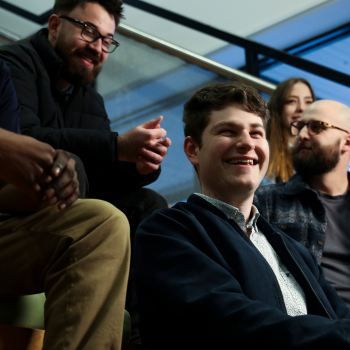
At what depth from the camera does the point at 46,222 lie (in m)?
0.97

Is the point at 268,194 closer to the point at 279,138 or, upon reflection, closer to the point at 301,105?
the point at 279,138

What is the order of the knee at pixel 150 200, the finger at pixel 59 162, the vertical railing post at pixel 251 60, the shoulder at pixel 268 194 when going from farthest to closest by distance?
1. the vertical railing post at pixel 251 60
2. the shoulder at pixel 268 194
3. the knee at pixel 150 200
4. the finger at pixel 59 162

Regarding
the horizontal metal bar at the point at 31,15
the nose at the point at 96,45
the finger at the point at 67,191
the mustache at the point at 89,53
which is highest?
the horizontal metal bar at the point at 31,15

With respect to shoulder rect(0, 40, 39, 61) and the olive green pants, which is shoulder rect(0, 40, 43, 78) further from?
the olive green pants

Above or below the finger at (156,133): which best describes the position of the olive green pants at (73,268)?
below

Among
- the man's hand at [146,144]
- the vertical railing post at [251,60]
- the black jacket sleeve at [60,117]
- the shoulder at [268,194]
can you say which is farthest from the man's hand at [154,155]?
the vertical railing post at [251,60]

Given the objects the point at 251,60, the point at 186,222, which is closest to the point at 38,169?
the point at 186,222

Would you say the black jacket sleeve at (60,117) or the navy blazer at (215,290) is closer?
the navy blazer at (215,290)

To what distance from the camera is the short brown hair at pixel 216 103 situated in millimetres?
1281

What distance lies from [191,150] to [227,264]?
0.41 m

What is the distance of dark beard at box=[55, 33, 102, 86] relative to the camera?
1928mm

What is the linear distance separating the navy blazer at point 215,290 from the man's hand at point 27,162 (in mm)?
306

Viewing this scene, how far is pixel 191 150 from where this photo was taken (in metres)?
1.31

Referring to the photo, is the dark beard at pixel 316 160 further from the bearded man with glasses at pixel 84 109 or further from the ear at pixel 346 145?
the bearded man with glasses at pixel 84 109
